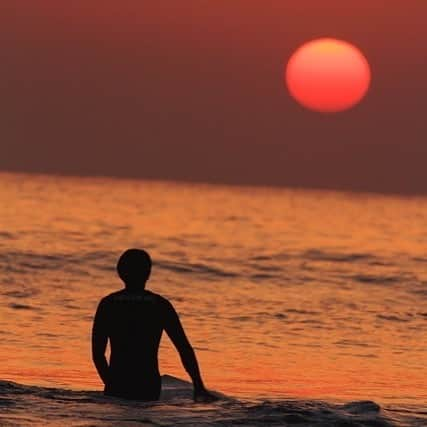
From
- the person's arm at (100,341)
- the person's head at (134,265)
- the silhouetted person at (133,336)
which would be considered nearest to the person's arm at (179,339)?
the silhouetted person at (133,336)

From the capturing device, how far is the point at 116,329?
10.4m

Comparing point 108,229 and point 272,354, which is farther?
point 108,229

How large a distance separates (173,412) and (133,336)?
2.21 feet

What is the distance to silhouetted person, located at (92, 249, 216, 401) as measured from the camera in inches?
407

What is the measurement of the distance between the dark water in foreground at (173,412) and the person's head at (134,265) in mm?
1026

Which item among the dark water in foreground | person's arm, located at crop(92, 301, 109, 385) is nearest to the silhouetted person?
person's arm, located at crop(92, 301, 109, 385)

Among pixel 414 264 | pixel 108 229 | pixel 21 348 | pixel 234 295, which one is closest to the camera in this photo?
pixel 21 348

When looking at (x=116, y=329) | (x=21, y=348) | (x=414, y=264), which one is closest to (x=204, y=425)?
(x=116, y=329)

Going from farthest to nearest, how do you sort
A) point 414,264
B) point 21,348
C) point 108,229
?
point 108,229
point 414,264
point 21,348

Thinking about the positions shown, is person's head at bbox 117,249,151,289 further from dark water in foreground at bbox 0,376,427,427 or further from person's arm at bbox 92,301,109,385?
dark water in foreground at bbox 0,376,427,427

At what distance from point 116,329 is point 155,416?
2.52ft

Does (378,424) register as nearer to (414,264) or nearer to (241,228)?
(414,264)

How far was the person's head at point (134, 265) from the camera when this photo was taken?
33.0 feet

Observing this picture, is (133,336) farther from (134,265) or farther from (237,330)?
(237,330)
